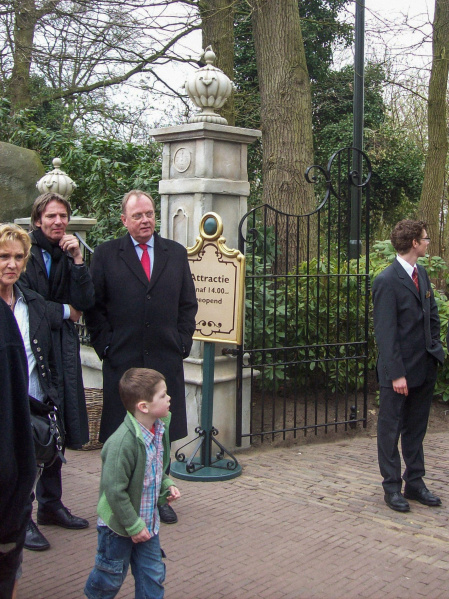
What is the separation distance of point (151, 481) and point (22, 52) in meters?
13.7

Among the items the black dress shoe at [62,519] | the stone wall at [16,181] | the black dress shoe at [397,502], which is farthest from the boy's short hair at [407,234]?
the stone wall at [16,181]

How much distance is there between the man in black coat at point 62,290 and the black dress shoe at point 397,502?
6.83 feet

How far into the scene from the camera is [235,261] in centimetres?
538

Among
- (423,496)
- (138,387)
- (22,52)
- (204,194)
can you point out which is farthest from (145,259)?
(22,52)

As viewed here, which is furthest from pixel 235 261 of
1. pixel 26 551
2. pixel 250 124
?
pixel 250 124

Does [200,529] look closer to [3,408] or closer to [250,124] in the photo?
Result: [3,408]

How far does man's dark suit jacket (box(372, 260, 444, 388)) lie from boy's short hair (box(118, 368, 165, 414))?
2.18 meters

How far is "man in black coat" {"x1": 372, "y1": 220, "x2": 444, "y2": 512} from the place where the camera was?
4.82 meters

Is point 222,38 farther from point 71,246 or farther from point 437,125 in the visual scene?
point 71,246

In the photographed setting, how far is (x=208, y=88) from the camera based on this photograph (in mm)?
5668

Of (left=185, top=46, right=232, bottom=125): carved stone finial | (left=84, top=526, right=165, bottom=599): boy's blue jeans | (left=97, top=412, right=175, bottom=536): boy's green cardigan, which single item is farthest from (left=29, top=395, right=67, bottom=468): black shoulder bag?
(left=185, top=46, right=232, bottom=125): carved stone finial

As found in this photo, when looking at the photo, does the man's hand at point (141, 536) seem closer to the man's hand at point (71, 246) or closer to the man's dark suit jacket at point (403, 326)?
the man's hand at point (71, 246)

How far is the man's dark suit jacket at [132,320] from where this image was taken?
4.41 m

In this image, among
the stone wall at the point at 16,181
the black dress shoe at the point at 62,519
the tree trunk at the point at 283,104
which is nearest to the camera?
the black dress shoe at the point at 62,519
